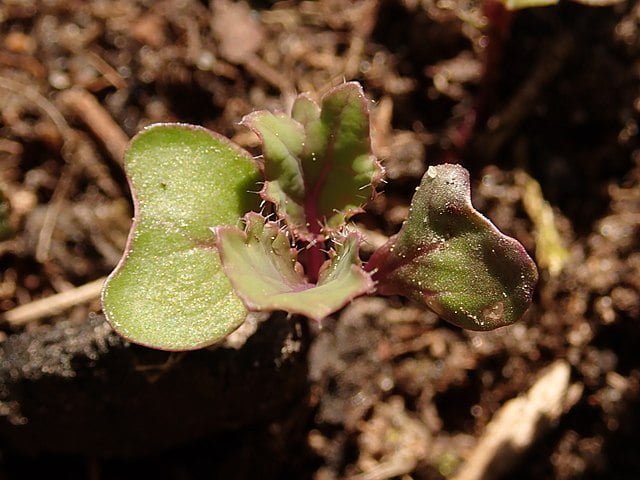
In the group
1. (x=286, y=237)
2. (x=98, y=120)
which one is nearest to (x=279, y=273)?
(x=286, y=237)

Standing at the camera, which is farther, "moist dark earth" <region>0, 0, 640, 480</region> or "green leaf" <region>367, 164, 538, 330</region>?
"moist dark earth" <region>0, 0, 640, 480</region>

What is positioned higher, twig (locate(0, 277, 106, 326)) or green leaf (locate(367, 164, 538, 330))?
green leaf (locate(367, 164, 538, 330))

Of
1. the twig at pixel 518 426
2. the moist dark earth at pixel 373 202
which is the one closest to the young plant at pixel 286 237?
the moist dark earth at pixel 373 202

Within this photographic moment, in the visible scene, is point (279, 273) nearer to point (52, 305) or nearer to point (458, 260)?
point (458, 260)

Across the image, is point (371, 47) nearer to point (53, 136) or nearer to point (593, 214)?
point (593, 214)

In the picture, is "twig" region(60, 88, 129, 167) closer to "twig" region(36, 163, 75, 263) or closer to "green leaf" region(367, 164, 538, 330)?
"twig" region(36, 163, 75, 263)

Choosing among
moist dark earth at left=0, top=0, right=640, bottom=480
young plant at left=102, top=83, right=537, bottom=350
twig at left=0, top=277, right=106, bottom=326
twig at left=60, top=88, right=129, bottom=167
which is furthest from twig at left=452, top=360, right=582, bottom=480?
twig at left=60, top=88, right=129, bottom=167
